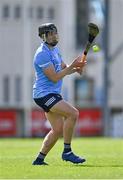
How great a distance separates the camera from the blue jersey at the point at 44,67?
15.0 meters

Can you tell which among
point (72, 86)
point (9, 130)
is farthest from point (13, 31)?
point (9, 130)

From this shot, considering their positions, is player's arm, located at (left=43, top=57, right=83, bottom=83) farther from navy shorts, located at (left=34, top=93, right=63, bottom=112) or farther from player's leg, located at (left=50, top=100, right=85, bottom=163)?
player's leg, located at (left=50, top=100, right=85, bottom=163)

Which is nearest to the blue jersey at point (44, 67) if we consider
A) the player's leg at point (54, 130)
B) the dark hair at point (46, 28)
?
the dark hair at point (46, 28)

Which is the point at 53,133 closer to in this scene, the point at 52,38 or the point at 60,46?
the point at 52,38

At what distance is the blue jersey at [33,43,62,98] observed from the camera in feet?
49.1

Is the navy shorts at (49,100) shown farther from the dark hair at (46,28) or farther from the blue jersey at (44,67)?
the dark hair at (46,28)

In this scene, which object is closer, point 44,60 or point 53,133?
point 44,60

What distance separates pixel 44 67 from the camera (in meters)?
15.0

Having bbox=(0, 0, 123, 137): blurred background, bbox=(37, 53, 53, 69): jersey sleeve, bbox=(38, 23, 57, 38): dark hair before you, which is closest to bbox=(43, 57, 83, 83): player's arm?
bbox=(37, 53, 53, 69): jersey sleeve

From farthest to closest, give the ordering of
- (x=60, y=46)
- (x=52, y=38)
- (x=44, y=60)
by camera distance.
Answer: (x=60, y=46) → (x=52, y=38) → (x=44, y=60)

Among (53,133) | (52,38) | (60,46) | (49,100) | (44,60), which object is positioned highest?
(52,38)

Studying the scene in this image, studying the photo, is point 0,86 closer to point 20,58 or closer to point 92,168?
point 20,58

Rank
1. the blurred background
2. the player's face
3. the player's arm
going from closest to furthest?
1. the player's arm
2. the player's face
3. the blurred background

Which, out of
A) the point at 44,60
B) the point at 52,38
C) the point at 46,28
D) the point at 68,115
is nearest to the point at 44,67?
the point at 44,60
